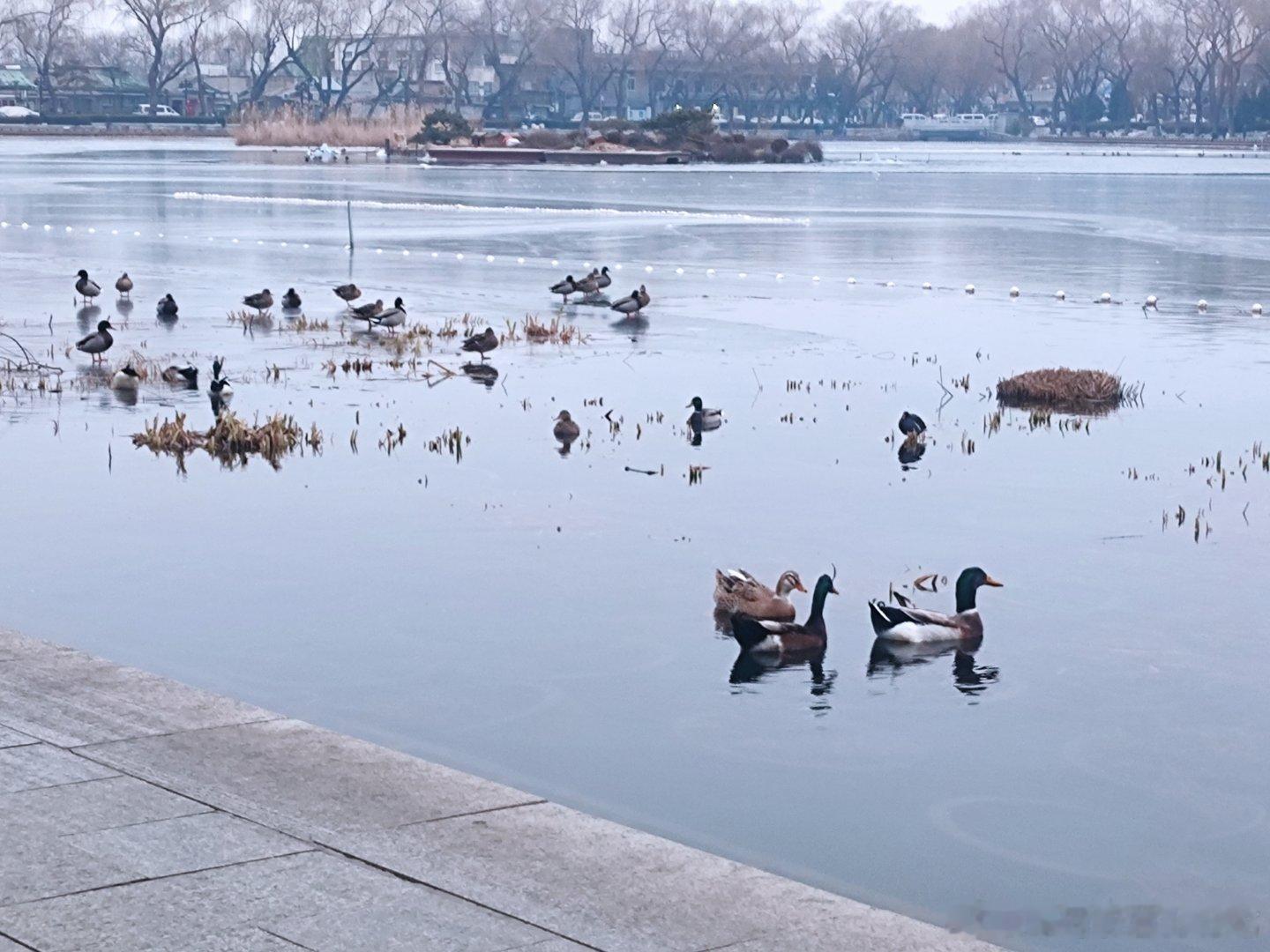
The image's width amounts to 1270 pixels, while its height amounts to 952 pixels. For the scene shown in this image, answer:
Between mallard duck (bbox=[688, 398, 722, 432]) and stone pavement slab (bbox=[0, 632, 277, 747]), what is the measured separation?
8.79 meters

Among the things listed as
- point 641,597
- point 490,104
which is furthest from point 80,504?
point 490,104

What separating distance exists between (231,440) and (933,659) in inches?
297

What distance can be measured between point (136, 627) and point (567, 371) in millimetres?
10607

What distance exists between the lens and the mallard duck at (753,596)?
33.3 ft

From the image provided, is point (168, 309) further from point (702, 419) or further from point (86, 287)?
point (702, 419)

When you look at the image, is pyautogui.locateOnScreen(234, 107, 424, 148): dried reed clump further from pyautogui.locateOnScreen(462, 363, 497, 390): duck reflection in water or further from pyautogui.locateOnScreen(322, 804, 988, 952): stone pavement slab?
pyautogui.locateOnScreen(322, 804, 988, 952): stone pavement slab

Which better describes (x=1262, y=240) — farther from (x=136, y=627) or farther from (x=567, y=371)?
(x=136, y=627)

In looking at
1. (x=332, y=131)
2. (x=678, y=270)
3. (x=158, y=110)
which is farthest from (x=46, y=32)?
(x=678, y=270)

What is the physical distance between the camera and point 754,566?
38.1ft

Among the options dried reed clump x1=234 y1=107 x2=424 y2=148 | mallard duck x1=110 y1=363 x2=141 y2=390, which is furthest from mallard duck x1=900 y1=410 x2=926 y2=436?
dried reed clump x1=234 y1=107 x2=424 y2=148

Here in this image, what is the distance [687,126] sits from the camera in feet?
327

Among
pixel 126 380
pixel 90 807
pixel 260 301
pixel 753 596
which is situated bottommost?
pixel 753 596

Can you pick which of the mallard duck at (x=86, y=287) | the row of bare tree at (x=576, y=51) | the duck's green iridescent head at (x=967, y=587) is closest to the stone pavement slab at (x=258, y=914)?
the duck's green iridescent head at (x=967, y=587)

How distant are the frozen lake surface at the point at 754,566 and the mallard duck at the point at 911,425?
16cm
